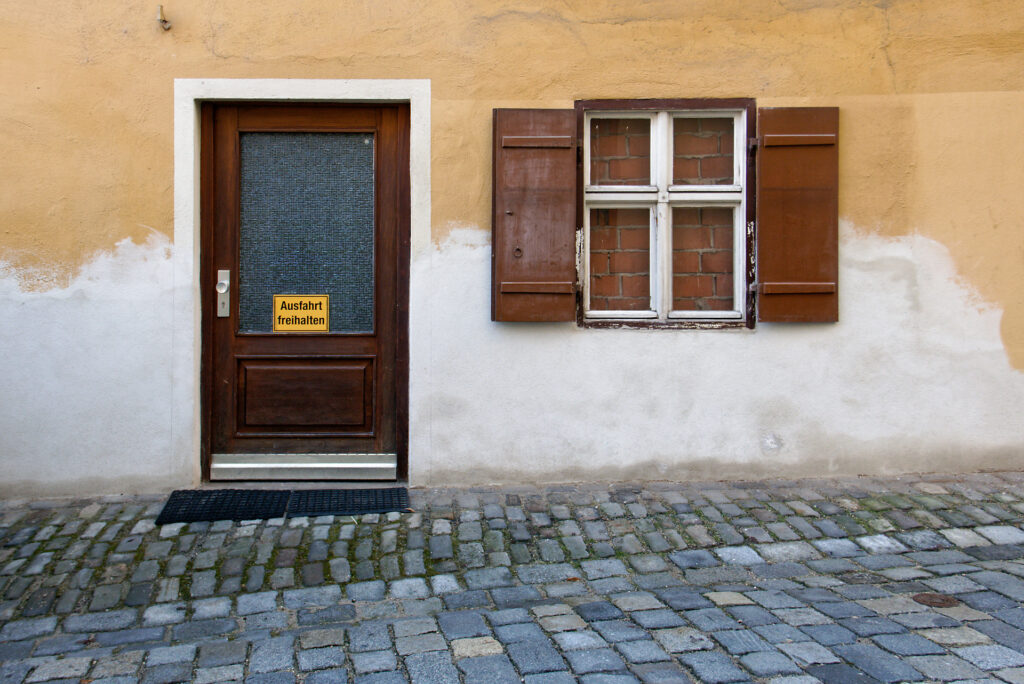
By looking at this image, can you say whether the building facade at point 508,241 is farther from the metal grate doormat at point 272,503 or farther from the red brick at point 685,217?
the metal grate doormat at point 272,503

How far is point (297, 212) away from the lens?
15.6ft

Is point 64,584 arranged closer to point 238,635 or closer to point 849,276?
point 238,635

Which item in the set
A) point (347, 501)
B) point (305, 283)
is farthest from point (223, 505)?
point (305, 283)

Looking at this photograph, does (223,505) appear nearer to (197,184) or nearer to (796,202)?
(197,184)

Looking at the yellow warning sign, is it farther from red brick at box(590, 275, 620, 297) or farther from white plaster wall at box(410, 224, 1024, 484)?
red brick at box(590, 275, 620, 297)

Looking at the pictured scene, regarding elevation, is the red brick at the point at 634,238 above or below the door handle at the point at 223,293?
above

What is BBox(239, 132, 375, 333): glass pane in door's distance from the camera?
15.6 ft

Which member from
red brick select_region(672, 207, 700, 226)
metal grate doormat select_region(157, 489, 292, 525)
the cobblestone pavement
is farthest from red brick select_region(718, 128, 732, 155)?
metal grate doormat select_region(157, 489, 292, 525)

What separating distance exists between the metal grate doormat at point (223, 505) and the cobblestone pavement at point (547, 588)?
4.2 inches

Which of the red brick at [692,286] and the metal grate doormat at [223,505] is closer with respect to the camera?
the metal grate doormat at [223,505]

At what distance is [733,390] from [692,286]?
0.68 m

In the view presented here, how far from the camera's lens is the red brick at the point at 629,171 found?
4820 mm

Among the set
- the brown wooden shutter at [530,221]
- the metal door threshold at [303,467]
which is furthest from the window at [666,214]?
the metal door threshold at [303,467]

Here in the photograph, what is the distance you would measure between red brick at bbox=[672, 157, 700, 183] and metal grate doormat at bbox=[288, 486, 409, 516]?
2.52 meters
